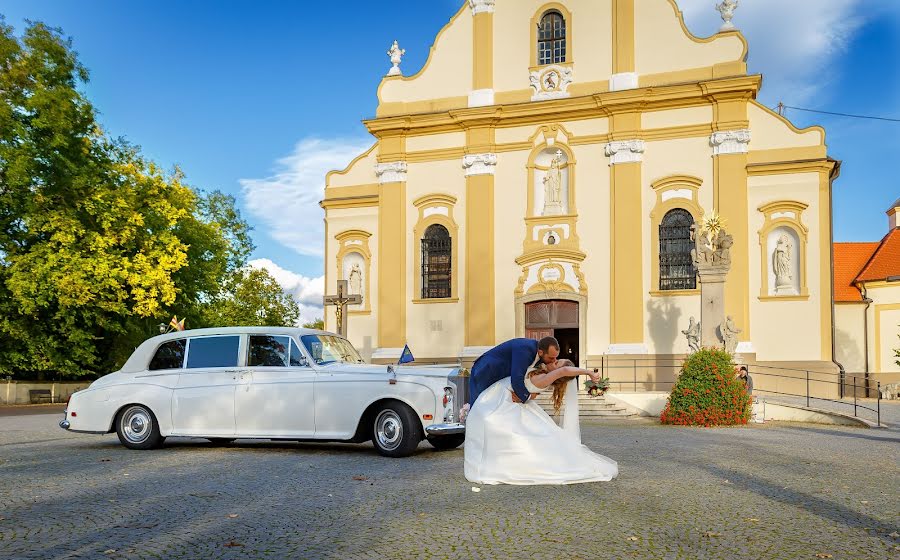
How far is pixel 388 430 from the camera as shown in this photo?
34.7 ft

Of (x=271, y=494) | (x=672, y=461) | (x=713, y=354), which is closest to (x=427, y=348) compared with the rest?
(x=713, y=354)

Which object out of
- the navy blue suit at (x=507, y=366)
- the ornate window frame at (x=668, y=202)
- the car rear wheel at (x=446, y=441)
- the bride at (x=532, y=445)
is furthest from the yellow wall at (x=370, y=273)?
the bride at (x=532, y=445)

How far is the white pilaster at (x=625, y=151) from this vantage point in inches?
1017

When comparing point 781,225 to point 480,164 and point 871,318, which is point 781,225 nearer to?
point 871,318

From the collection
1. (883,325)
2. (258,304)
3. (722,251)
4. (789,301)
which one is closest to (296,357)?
(722,251)

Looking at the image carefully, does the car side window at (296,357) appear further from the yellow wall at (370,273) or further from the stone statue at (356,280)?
the stone statue at (356,280)

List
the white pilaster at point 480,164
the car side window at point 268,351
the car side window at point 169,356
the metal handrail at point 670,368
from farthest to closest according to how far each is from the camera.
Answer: the white pilaster at point 480,164, the metal handrail at point 670,368, the car side window at point 169,356, the car side window at point 268,351

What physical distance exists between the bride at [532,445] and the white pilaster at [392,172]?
2102cm

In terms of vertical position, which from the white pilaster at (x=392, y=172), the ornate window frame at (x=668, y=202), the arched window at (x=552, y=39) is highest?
the arched window at (x=552, y=39)

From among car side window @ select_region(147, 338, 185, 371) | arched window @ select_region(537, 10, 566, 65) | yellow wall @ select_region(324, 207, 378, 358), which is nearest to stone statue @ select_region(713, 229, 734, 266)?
arched window @ select_region(537, 10, 566, 65)

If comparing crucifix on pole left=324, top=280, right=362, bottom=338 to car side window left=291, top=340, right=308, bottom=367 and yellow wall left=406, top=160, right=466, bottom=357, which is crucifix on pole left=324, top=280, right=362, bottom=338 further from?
car side window left=291, top=340, right=308, bottom=367

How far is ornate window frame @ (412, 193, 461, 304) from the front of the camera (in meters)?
27.8

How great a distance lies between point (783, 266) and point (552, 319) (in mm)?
7072

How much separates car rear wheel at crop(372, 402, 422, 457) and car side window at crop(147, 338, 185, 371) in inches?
122
